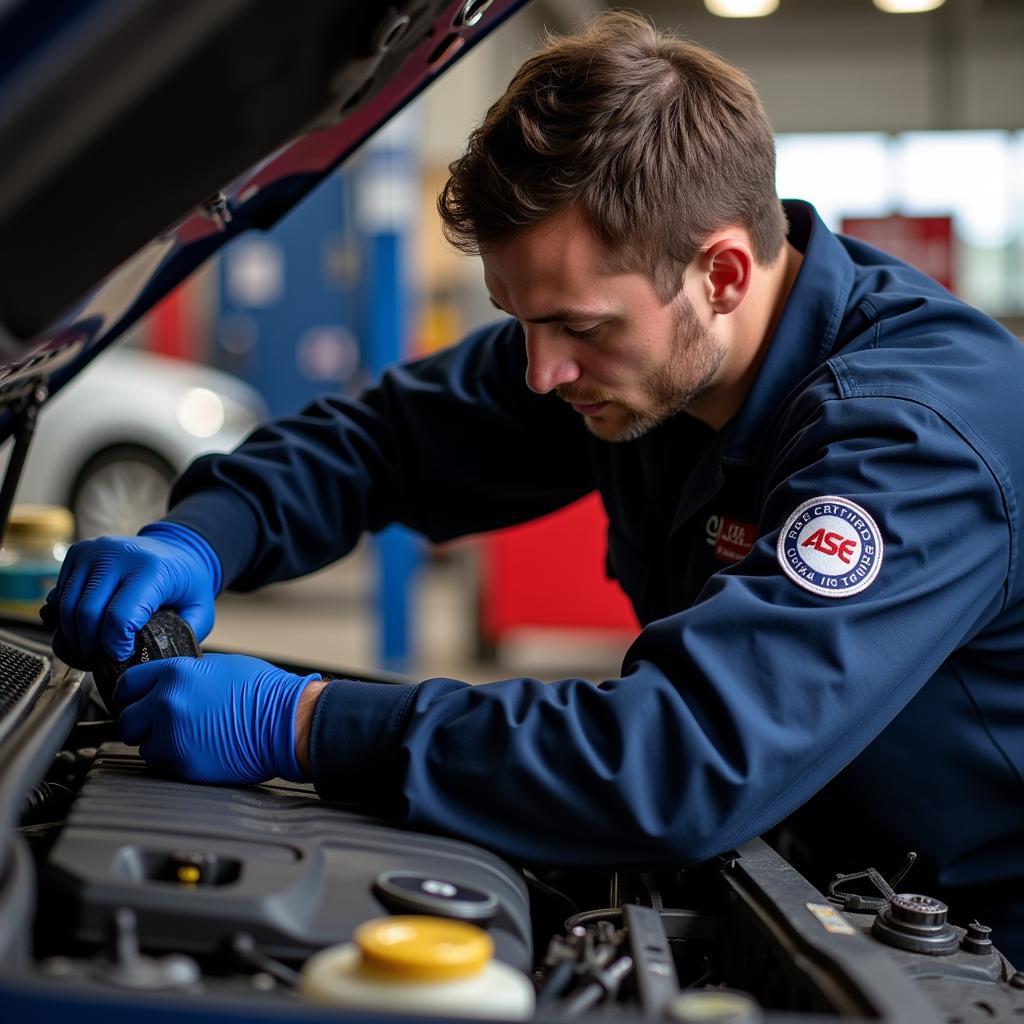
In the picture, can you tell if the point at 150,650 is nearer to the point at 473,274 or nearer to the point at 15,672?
the point at 15,672

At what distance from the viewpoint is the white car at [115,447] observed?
5.03 m

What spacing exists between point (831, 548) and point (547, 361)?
37 cm

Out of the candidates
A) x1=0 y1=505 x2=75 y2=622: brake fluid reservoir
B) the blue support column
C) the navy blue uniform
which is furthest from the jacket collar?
the blue support column

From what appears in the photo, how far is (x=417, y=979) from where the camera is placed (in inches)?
24.0

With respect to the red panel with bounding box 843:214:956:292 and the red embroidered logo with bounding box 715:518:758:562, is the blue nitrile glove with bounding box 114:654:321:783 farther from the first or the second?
the red panel with bounding box 843:214:956:292

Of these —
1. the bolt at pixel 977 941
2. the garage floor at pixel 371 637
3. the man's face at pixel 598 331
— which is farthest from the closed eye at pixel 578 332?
the garage floor at pixel 371 637

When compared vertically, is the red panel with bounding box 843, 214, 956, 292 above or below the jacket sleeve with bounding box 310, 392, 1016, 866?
above

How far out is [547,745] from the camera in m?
0.90

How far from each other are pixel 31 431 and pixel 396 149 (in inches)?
121

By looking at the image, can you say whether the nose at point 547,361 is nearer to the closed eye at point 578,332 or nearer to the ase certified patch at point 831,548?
the closed eye at point 578,332

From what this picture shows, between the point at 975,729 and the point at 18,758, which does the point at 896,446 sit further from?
the point at 18,758

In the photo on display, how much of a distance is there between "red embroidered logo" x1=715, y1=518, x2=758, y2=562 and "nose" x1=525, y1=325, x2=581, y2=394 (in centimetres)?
21

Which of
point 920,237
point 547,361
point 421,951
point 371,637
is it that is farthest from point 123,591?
point 920,237

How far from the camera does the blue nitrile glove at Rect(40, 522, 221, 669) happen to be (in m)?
1.16
